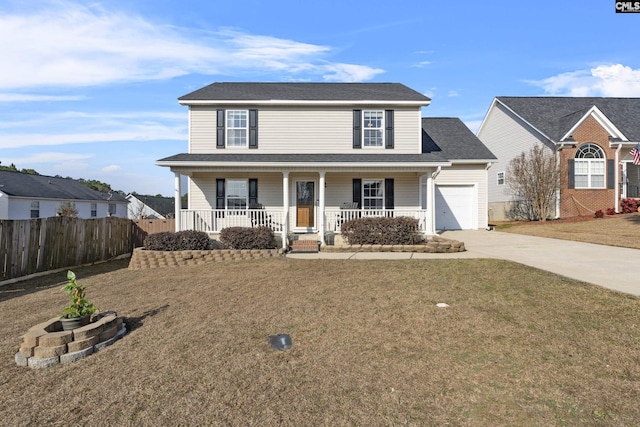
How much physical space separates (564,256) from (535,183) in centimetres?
1273

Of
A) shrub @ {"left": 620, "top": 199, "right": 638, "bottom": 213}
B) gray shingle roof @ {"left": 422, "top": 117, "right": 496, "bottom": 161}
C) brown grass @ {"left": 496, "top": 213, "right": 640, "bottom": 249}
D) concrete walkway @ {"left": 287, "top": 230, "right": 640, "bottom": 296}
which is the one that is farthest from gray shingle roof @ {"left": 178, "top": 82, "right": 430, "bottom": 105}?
shrub @ {"left": 620, "top": 199, "right": 638, "bottom": 213}

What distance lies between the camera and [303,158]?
13375mm

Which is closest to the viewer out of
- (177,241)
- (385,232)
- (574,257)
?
(574,257)

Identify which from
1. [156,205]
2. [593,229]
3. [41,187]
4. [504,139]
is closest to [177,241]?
[593,229]

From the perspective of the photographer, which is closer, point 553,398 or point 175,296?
point 553,398

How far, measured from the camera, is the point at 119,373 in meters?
3.83

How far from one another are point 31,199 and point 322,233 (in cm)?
2862

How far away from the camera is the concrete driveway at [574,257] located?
6867 mm

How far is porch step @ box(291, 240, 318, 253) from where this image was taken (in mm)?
11749

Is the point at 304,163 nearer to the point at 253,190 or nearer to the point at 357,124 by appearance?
the point at 253,190

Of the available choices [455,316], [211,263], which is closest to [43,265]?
[211,263]

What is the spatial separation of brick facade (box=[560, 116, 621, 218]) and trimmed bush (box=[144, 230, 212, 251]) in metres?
19.6

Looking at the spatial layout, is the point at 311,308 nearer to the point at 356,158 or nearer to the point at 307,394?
the point at 307,394

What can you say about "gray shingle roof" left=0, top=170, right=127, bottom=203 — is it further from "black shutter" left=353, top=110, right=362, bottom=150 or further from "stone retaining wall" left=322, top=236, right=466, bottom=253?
"stone retaining wall" left=322, top=236, right=466, bottom=253
